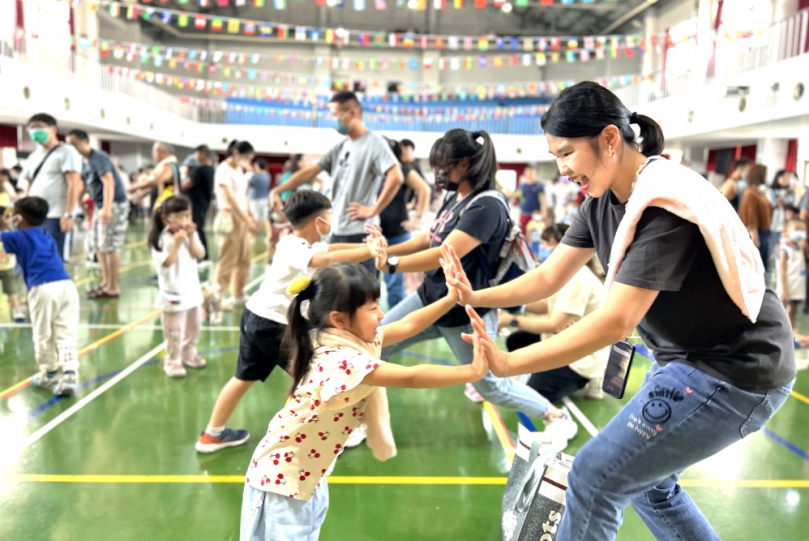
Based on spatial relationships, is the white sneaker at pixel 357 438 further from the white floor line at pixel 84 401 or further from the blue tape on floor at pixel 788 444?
the blue tape on floor at pixel 788 444

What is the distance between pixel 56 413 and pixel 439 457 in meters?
2.41

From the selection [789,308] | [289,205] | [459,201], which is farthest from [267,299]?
[789,308]

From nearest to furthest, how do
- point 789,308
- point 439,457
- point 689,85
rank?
point 439,457 → point 789,308 → point 689,85

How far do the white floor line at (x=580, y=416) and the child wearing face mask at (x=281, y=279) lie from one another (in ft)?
6.10

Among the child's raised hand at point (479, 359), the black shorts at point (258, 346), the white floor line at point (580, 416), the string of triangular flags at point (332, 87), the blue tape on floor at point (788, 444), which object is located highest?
the string of triangular flags at point (332, 87)

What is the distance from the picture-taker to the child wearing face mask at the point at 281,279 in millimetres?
2830

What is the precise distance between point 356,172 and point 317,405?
2739mm

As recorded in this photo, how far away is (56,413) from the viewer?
3.74 m

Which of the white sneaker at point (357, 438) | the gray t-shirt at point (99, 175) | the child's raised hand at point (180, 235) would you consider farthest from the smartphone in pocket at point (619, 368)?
the gray t-shirt at point (99, 175)

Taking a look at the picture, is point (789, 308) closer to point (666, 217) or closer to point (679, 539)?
point (679, 539)

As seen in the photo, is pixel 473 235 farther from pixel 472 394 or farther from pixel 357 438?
pixel 472 394

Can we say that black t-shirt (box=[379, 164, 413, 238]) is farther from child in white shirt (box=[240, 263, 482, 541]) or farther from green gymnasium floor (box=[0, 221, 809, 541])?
child in white shirt (box=[240, 263, 482, 541])

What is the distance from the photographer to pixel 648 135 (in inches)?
66.2

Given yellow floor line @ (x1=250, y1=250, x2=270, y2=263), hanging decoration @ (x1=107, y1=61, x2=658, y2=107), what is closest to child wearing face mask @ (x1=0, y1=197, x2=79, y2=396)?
yellow floor line @ (x1=250, y1=250, x2=270, y2=263)
